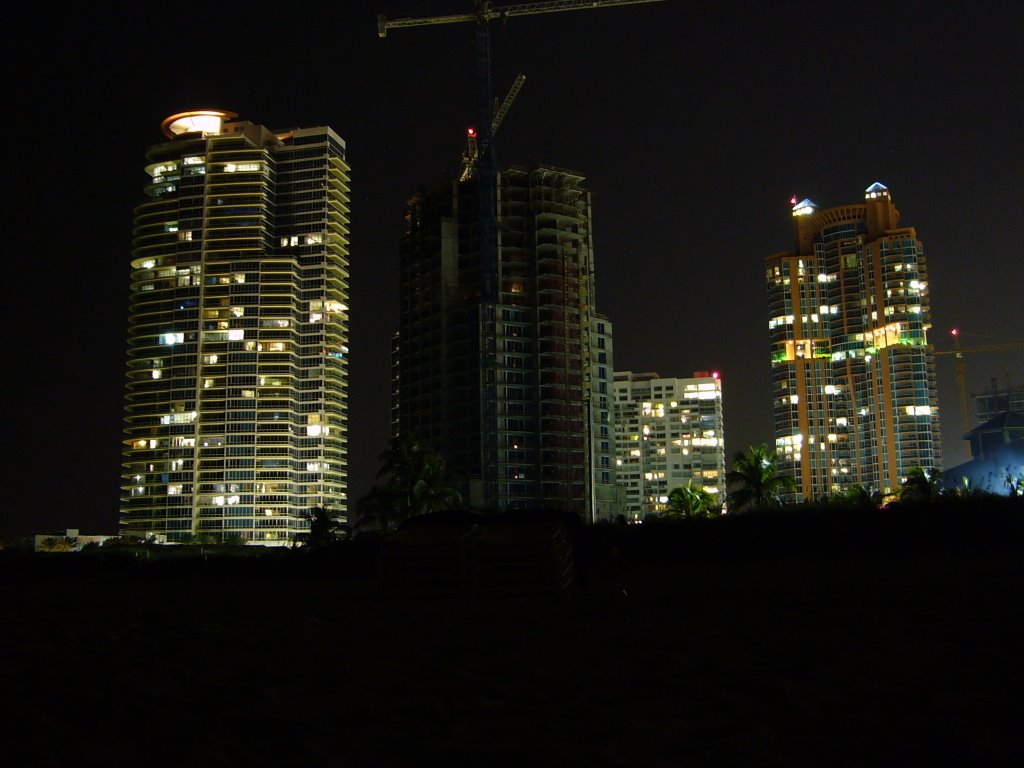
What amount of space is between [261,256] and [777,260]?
9809cm

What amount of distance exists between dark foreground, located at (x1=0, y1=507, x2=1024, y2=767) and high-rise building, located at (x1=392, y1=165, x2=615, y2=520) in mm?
111140

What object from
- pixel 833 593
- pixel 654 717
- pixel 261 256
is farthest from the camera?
pixel 261 256

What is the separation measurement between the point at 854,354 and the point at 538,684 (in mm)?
187739

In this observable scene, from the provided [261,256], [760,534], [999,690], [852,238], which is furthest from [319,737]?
[852,238]

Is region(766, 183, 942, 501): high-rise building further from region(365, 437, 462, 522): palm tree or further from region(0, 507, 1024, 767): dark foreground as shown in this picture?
region(0, 507, 1024, 767): dark foreground

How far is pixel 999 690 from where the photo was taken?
23.3 feet

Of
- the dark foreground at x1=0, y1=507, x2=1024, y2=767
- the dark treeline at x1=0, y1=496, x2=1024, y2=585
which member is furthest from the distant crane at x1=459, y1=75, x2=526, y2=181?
the dark foreground at x1=0, y1=507, x2=1024, y2=767

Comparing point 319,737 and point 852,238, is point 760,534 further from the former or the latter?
point 852,238

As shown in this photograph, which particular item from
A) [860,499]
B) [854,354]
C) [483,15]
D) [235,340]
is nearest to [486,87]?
[483,15]

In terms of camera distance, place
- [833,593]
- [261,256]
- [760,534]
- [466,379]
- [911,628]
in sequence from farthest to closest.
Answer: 1. [261,256]
2. [466,379]
3. [760,534]
4. [833,593]
5. [911,628]

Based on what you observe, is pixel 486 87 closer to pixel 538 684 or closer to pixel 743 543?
pixel 743 543

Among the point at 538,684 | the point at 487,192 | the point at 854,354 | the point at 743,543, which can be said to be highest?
the point at 487,192

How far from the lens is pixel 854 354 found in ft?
606

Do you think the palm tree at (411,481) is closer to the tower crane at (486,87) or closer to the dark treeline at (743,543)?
the dark treeline at (743,543)
